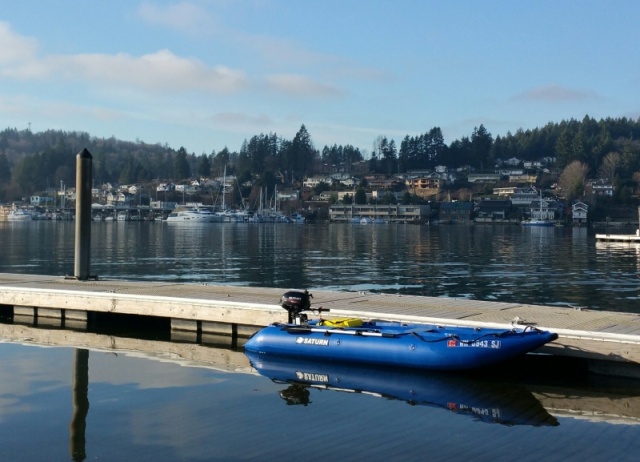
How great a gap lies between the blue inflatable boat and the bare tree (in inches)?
6928

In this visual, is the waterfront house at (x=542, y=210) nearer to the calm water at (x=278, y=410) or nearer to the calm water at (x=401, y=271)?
the calm water at (x=401, y=271)

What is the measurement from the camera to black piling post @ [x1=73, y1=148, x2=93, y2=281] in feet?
74.5

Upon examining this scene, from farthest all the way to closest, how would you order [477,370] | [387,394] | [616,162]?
[616,162], [477,370], [387,394]

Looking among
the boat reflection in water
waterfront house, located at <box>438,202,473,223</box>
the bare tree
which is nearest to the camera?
the boat reflection in water

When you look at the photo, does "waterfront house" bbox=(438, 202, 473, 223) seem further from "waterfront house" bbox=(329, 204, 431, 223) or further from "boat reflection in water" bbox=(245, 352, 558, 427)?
"boat reflection in water" bbox=(245, 352, 558, 427)

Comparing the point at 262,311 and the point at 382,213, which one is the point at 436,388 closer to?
the point at 262,311

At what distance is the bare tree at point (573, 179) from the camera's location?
18175 cm

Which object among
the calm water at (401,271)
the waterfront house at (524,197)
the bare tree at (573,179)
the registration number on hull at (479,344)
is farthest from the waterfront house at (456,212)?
the registration number on hull at (479,344)

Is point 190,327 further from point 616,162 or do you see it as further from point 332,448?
point 616,162

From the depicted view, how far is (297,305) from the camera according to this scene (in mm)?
16156

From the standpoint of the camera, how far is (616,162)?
196m

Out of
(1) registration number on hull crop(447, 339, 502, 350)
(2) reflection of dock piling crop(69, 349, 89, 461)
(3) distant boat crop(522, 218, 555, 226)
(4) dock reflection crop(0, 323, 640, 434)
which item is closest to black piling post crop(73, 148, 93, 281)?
(2) reflection of dock piling crop(69, 349, 89, 461)

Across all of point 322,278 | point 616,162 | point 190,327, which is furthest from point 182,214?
point 190,327

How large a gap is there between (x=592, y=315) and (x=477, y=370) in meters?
3.49
